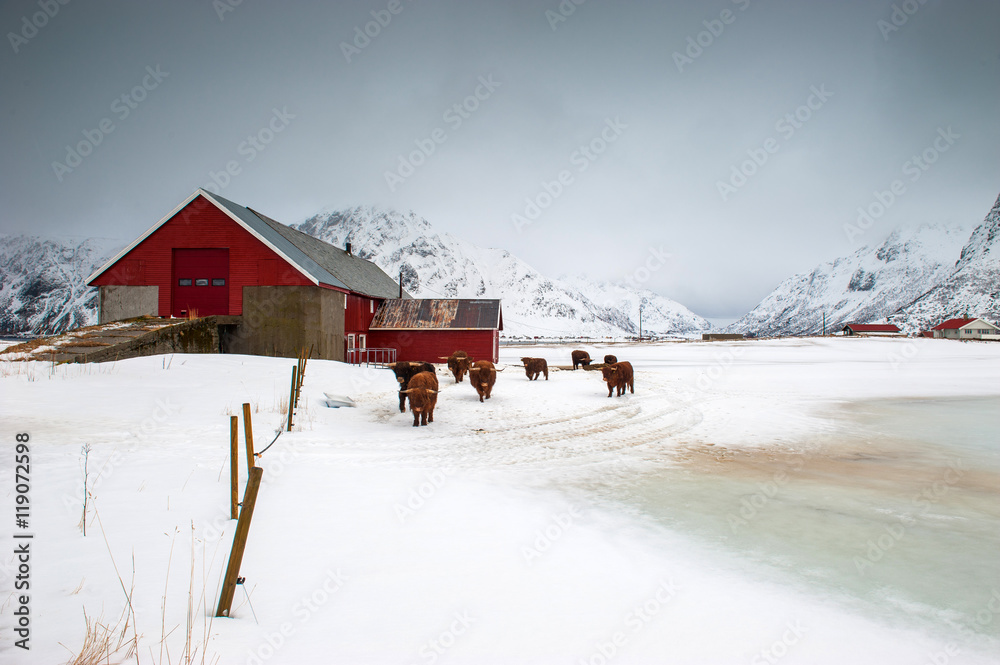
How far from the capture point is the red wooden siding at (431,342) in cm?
3241

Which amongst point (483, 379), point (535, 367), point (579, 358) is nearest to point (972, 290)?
point (579, 358)

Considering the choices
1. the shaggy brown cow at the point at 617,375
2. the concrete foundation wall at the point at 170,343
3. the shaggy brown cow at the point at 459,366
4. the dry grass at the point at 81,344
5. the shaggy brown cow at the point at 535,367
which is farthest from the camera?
the shaggy brown cow at the point at 535,367

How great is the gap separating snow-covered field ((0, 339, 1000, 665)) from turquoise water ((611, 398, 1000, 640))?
47mm

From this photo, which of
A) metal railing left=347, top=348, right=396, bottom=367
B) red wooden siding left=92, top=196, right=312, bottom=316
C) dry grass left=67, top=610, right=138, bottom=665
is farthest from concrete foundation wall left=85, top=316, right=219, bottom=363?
dry grass left=67, top=610, right=138, bottom=665

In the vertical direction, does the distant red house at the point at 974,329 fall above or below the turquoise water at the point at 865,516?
above

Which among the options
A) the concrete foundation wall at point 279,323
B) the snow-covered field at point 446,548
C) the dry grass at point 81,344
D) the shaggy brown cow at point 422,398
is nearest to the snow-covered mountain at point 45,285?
the concrete foundation wall at point 279,323

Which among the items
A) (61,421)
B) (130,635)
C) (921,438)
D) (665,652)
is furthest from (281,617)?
(921,438)

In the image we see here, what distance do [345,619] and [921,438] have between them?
12537 millimetres

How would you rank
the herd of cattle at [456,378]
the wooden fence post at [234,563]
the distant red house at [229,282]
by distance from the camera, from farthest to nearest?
the distant red house at [229,282] → the herd of cattle at [456,378] → the wooden fence post at [234,563]

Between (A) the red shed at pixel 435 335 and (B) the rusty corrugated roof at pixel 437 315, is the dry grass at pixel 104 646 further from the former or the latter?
(B) the rusty corrugated roof at pixel 437 315

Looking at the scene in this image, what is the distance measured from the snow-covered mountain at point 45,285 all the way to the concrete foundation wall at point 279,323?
13945 centimetres

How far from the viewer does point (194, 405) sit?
11.0 metres

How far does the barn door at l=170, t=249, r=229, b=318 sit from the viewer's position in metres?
23.9

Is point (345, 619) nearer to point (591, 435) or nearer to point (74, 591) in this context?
point (74, 591)
